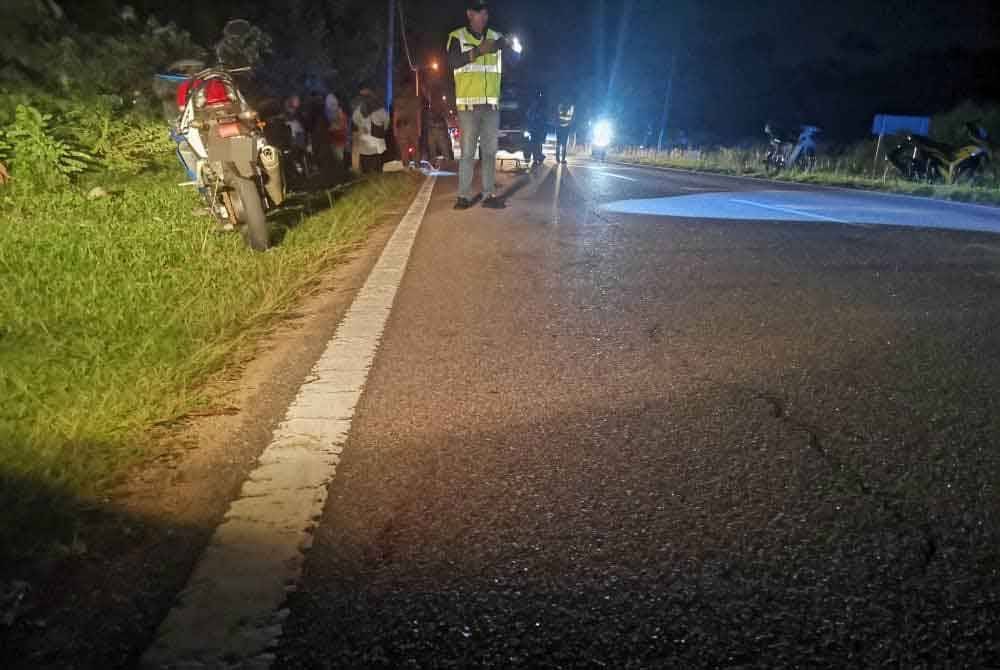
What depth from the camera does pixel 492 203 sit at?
28.8 feet

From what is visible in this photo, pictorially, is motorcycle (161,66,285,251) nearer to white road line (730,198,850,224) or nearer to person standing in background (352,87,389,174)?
white road line (730,198,850,224)

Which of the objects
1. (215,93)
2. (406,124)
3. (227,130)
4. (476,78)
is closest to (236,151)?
(227,130)

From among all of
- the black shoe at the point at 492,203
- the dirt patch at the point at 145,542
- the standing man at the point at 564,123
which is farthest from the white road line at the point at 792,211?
the standing man at the point at 564,123

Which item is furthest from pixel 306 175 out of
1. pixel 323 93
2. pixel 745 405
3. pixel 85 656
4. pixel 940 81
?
pixel 940 81

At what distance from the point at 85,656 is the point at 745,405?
6.89 ft

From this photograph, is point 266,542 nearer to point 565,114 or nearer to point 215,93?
point 215,93

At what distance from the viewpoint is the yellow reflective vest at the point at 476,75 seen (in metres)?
7.73

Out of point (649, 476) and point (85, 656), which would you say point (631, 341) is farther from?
point (85, 656)

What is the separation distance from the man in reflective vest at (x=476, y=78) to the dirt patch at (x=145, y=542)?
5432 mm

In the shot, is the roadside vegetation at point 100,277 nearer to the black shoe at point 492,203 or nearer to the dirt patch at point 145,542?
the dirt patch at point 145,542

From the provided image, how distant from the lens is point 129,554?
174 cm

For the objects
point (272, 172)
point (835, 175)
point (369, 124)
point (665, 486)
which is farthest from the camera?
point (835, 175)

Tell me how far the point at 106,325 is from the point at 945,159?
16.5m

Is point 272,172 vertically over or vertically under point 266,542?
over
